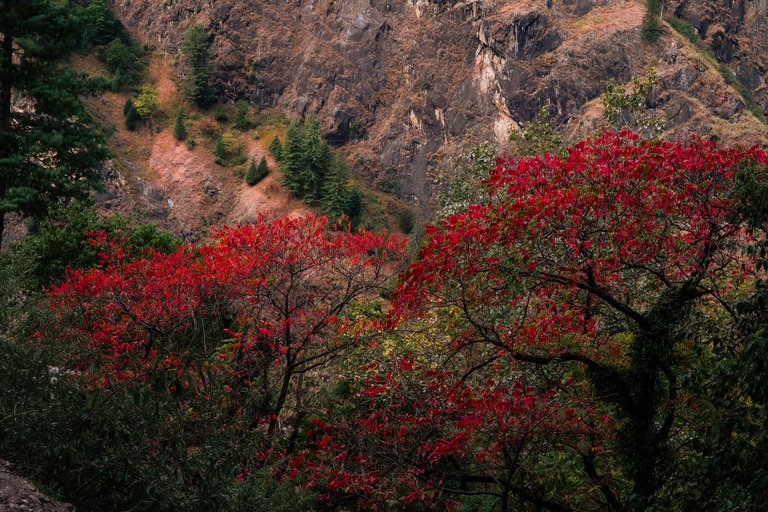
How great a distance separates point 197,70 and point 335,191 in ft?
94.1

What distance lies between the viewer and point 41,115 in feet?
53.6

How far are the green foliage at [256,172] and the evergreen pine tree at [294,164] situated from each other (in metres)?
4.30

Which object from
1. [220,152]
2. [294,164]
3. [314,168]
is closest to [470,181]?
[314,168]

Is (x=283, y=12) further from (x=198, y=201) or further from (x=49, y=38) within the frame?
(x=49, y=38)

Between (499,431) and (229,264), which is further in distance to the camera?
(229,264)

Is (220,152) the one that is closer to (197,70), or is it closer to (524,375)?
(197,70)

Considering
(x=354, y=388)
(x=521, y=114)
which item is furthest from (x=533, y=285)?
(x=521, y=114)

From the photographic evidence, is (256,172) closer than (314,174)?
No

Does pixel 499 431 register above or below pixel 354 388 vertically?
above

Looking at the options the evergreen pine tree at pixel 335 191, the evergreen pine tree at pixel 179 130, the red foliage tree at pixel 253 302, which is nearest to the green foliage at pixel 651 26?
the evergreen pine tree at pixel 335 191

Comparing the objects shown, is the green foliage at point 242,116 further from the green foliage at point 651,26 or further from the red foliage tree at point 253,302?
the red foliage tree at point 253,302

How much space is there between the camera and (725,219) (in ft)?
30.3

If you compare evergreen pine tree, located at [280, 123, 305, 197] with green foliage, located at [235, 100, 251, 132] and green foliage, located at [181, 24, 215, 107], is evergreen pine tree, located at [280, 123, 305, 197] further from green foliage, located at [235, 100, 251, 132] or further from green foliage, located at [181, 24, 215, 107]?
green foliage, located at [181, 24, 215, 107]

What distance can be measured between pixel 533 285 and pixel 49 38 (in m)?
13.1
